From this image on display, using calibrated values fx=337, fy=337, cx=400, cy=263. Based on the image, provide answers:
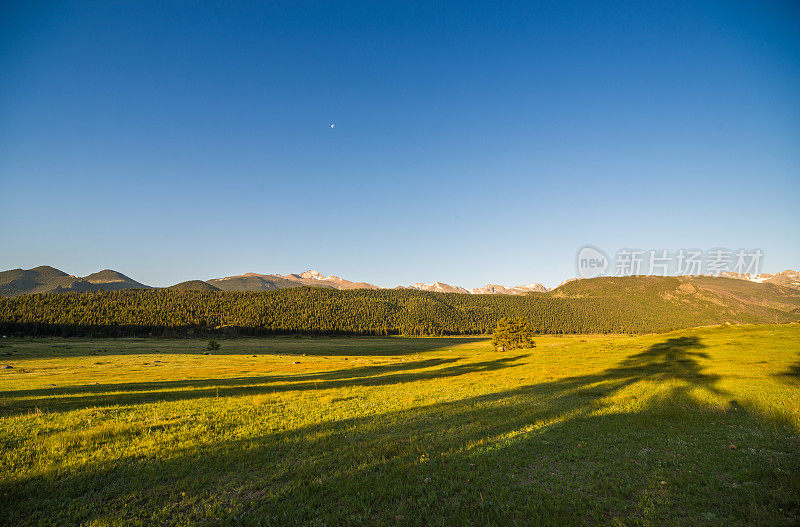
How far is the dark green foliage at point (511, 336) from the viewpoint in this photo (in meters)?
99.3

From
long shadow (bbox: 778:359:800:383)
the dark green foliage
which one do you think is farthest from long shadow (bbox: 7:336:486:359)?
long shadow (bbox: 778:359:800:383)

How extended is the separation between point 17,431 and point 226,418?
27.3 ft

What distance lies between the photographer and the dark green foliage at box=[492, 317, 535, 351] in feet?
326

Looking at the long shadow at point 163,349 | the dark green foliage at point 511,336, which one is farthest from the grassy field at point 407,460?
the long shadow at point 163,349

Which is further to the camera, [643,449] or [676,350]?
[676,350]

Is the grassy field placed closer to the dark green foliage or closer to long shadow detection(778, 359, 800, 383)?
long shadow detection(778, 359, 800, 383)

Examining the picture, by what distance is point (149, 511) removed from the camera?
8.65 meters

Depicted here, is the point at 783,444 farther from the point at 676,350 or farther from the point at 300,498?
the point at 676,350

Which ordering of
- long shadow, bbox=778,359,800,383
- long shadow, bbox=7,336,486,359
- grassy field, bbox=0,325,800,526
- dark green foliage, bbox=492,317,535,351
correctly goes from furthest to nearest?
1. dark green foliage, bbox=492,317,535,351
2. long shadow, bbox=7,336,486,359
3. long shadow, bbox=778,359,800,383
4. grassy field, bbox=0,325,800,526

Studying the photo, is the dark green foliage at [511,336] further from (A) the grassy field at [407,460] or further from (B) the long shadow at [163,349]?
(A) the grassy field at [407,460]

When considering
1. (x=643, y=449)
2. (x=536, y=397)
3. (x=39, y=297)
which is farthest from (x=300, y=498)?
(x=39, y=297)

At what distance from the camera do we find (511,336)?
99938mm

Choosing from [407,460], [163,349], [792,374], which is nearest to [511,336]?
[792,374]

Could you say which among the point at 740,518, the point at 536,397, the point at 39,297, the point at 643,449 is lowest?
the point at 39,297
